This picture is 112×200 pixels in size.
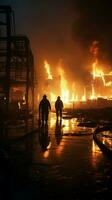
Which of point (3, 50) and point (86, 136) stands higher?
point (3, 50)

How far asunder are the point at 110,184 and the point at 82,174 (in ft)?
4.20

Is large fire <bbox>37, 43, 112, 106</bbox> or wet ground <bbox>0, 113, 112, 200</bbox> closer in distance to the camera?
wet ground <bbox>0, 113, 112, 200</bbox>

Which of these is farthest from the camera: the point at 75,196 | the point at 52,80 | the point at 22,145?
the point at 52,80

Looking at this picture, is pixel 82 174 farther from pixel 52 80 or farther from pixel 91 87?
pixel 91 87

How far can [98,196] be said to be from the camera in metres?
7.50

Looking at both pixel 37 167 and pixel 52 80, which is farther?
pixel 52 80

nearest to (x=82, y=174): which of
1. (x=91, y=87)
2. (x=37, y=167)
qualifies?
(x=37, y=167)

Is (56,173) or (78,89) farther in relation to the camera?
(78,89)

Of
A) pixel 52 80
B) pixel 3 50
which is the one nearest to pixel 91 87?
pixel 52 80

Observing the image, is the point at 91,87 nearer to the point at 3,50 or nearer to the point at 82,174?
the point at 3,50

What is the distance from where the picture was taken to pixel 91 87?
132 m

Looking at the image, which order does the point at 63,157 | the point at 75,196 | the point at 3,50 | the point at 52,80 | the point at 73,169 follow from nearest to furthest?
the point at 75,196 → the point at 73,169 → the point at 63,157 → the point at 3,50 → the point at 52,80

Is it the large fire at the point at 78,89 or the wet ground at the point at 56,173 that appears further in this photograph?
the large fire at the point at 78,89

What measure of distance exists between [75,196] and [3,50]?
75.8 feet
